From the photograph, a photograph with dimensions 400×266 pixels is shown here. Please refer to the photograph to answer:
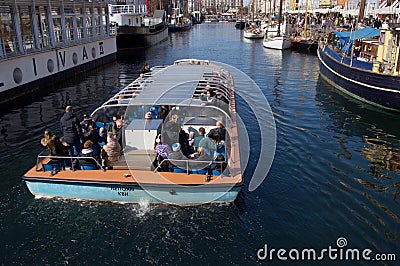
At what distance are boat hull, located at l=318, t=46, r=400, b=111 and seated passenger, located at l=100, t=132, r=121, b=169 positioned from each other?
55.8 ft

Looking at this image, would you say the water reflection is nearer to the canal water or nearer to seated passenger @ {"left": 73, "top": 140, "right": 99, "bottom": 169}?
the canal water

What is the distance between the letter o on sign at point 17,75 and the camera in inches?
961

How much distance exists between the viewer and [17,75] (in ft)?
80.8

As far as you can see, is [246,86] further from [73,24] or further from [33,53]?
[73,24]

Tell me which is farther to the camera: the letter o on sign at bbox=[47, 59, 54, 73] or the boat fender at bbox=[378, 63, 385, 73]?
the letter o on sign at bbox=[47, 59, 54, 73]

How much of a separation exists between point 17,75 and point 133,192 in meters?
18.8

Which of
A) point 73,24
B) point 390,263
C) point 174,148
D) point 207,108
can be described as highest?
point 73,24

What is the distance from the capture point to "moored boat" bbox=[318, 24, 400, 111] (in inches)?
812

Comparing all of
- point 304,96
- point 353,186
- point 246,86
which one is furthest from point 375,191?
point 246,86

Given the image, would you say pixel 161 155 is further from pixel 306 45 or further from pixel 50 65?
pixel 306 45

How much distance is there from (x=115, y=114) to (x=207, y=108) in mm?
3989

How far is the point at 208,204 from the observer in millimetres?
10758

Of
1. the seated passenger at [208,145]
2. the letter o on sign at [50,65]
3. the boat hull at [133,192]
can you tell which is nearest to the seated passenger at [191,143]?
the seated passenger at [208,145]

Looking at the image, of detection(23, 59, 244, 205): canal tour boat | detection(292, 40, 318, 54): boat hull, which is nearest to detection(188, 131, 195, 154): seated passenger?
detection(23, 59, 244, 205): canal tour boat
